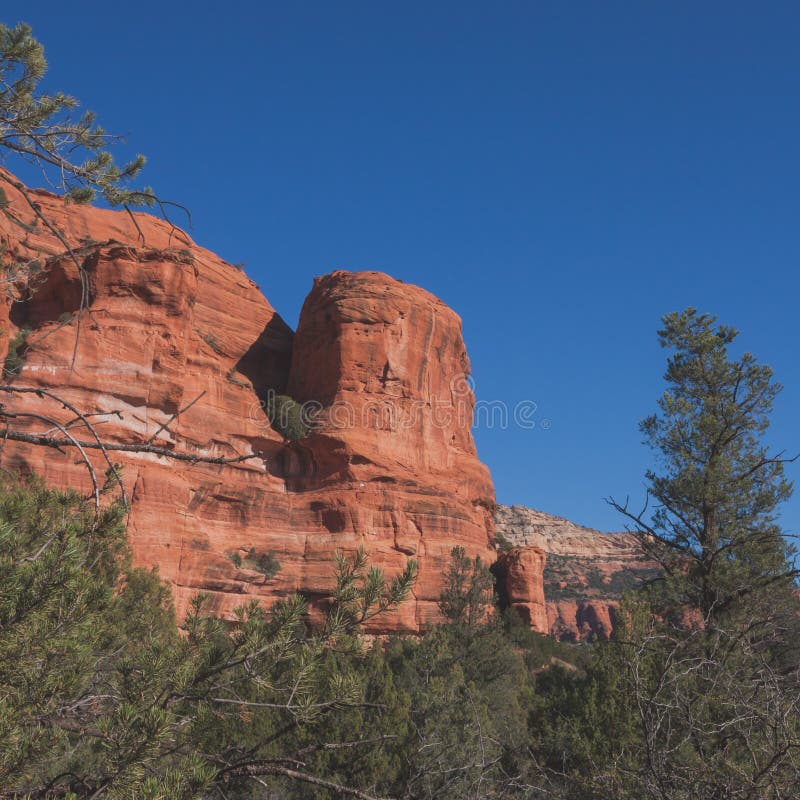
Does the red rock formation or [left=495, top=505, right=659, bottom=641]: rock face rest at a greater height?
[left=495, top=505, right=659, bottom=641]: rock face

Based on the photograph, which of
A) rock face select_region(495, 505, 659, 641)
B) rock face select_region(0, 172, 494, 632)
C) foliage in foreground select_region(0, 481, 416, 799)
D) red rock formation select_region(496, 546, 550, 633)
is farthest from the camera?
rock face select_region(495, 505, 659, 641)

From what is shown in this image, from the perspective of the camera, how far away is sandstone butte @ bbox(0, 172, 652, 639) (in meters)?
31.2

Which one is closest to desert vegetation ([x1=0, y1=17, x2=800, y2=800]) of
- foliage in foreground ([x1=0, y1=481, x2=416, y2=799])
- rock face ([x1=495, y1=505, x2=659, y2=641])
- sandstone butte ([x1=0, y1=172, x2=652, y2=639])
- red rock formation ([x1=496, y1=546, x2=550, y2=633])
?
foliage in foreground ([x1=0, y1=481, x2=416, y2=799])

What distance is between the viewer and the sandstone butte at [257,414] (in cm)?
3117

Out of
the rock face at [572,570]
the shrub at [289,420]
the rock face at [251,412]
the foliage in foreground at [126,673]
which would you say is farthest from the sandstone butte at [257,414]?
the rock face at [572,570]

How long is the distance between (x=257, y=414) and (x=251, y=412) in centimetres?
42

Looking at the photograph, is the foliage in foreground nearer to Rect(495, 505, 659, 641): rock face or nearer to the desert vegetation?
the desert vegetation

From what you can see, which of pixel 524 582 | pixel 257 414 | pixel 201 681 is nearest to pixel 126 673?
pixel 201 681

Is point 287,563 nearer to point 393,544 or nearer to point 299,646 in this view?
point 393,544

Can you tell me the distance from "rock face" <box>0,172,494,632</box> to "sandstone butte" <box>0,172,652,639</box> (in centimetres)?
10

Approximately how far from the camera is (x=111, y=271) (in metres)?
34.0

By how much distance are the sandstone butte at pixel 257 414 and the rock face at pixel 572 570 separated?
106ft

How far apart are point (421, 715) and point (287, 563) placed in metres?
24.0

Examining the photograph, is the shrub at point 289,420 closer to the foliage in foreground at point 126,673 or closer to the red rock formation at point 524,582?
the red rock formation at point 524,582
